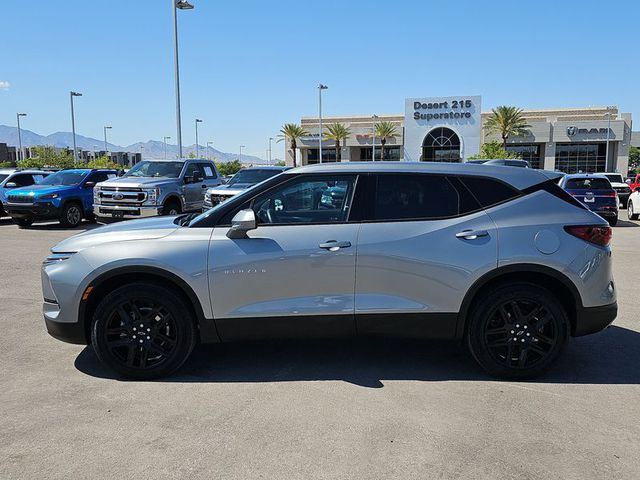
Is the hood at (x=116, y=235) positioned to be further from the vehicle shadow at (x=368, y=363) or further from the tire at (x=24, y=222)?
the tire at (x=24, y=222)

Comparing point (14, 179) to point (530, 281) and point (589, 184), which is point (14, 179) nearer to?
point (530, 281)

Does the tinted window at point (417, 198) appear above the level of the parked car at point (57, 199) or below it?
above

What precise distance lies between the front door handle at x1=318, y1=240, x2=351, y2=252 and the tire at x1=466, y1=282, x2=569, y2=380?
1192 millimetres

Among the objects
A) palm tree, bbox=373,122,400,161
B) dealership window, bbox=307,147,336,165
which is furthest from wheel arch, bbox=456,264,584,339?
dealership window, bbox=307,147,336,165

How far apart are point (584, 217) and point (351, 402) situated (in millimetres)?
2415

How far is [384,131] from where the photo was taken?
59094 millimetres

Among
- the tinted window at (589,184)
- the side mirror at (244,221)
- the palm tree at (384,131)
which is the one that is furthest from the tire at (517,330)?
the palm tree at (384,131)

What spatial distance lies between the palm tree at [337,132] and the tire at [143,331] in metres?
57.9

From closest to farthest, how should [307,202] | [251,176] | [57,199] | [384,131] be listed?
[307,202], [251,176], [57,199], [384,131]

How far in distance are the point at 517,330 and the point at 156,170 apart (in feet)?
43.4

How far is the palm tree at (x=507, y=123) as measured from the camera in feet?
177

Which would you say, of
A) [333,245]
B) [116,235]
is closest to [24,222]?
[116,235]

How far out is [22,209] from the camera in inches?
648

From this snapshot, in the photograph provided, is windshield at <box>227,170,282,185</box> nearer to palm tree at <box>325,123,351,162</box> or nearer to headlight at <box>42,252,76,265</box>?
headlight at <box>42,252,76,265</box>
